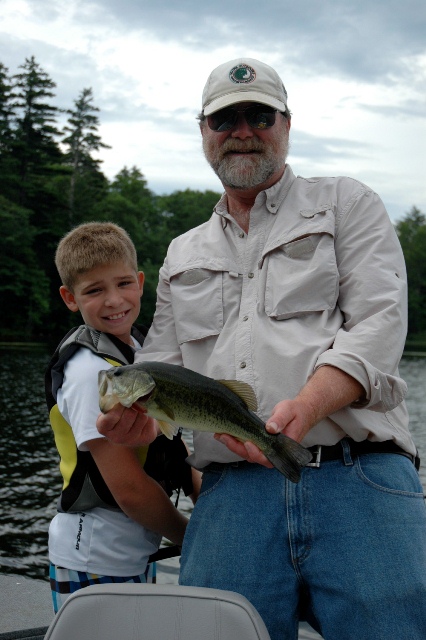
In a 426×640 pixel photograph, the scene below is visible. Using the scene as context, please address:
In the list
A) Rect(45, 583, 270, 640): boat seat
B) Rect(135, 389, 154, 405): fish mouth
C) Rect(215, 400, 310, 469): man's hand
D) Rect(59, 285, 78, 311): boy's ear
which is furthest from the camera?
Rect(59, 285, 78, 311): boy's ear

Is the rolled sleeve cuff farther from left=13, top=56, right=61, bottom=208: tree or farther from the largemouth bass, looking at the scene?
left=13, top=56, right=61, bottom=208: tree

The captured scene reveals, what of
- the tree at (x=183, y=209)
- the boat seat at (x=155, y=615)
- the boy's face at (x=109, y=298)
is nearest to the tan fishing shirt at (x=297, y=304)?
the boy's face at (x=109, y=298)

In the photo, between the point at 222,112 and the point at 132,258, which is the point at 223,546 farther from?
the point at 222,112

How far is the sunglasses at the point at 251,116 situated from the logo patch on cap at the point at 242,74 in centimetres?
12

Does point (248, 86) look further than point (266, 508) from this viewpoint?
Yes

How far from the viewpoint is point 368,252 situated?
3.02 metres

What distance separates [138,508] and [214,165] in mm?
1597

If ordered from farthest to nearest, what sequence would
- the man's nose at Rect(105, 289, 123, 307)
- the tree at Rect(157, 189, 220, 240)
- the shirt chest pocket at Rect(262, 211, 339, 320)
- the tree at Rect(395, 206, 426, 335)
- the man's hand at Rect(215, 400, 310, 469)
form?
the tree at Rect(395, 206, 426, 335), the tree at Rect(157, 189, 220, 240), the man's nose at Rect(105, 289, 123, 307), the shirt chest pocket at Rect(262, 211, 339, 320), the man's hand at Rect(215, 400, 310, 469)

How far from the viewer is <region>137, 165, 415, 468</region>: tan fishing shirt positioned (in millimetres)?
2854

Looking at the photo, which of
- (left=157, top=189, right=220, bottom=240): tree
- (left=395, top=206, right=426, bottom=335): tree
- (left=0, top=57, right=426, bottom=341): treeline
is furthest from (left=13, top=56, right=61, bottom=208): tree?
(left=395, top=206, right=426, bottom=335): tree

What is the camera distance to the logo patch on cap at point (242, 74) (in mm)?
3287

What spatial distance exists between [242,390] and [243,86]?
141 centimetres

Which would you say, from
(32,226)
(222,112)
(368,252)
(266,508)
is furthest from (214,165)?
(32,226)

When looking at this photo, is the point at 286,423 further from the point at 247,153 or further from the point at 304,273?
the point at 247,153
